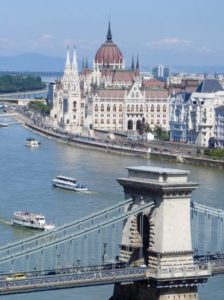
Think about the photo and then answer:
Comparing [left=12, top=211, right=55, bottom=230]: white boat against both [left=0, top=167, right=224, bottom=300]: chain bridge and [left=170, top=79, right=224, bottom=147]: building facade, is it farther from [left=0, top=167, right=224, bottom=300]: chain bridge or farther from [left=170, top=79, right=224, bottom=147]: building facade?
[left=170, top=79, right=224, bottom=147]: building facade

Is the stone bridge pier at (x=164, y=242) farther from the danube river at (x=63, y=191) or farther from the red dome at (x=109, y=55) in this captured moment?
the red dome at (x=109, y=55)

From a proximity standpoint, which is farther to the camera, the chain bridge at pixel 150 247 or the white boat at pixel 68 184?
the white boat at pixel 68 184

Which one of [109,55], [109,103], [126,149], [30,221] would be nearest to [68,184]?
[30,221]

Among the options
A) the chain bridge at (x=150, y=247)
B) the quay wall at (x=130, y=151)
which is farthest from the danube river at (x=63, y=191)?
the chain bridge at (x=150, y=247)

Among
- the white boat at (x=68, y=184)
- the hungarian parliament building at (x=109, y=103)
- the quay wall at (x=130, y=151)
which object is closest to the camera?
the white boat at (x=68, y=184)

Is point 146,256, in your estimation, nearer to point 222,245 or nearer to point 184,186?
point 184,186

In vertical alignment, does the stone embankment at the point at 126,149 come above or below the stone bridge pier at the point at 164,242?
below

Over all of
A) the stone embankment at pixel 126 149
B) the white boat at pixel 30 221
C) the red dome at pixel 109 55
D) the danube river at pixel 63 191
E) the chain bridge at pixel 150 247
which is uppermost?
the red dome at pixel 109 55
